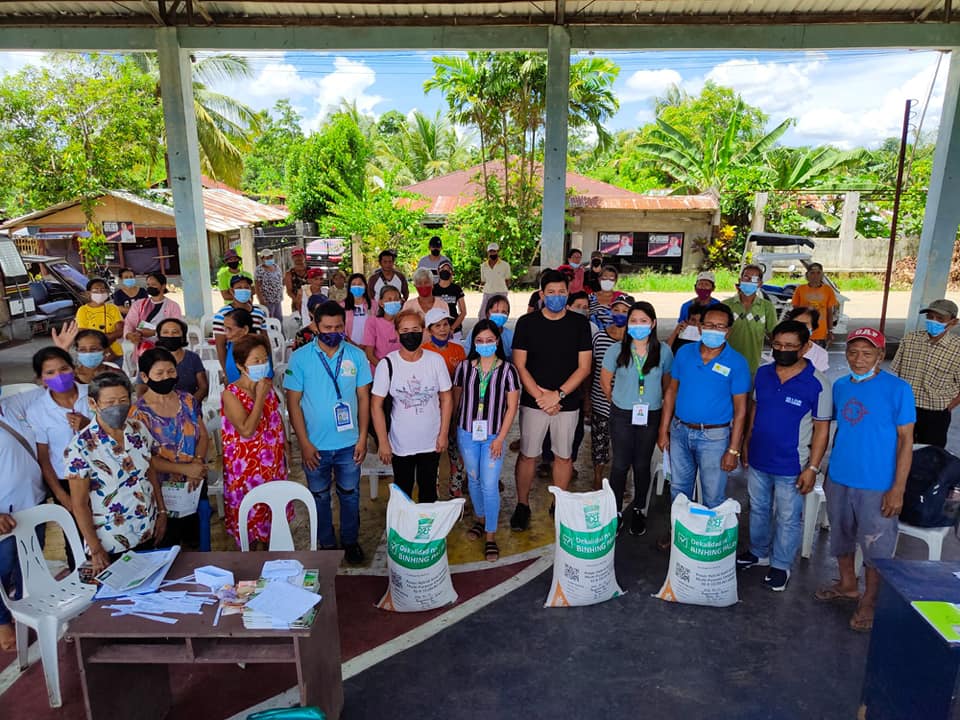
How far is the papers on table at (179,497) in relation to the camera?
12.3 feet

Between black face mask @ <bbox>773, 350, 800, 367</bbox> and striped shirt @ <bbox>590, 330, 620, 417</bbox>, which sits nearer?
black face mask @ <bbox>773, 350, 800, 367</bbox>

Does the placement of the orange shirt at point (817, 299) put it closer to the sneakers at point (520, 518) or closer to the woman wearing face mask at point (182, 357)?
the sneakers at point (520, 518)

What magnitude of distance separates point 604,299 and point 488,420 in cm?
254

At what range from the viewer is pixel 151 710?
3062 millimetres

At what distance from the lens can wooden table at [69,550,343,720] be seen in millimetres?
2584

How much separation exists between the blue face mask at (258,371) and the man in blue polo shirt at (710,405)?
8.42 feet

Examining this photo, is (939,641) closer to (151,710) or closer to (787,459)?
(787,459)

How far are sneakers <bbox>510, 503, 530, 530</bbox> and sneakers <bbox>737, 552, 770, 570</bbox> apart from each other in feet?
4.85

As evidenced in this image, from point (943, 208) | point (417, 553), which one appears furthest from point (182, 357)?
point (943, 208)

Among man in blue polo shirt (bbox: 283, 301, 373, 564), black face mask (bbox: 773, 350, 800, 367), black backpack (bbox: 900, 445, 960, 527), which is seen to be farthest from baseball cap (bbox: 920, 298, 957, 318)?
man in blue polo shirt (bbox: 283, 301, 373, 564)

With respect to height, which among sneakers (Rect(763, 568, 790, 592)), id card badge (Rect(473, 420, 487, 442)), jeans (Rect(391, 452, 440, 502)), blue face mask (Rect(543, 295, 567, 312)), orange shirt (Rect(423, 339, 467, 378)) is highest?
blue face mask (Rect(543, 295, 567, 312))

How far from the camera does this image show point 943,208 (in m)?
9.83

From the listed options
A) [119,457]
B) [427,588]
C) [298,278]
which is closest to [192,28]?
[298,278]

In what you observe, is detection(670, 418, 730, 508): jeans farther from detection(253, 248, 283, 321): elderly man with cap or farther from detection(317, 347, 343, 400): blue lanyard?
detection(253, 248, 283, 321): elderly man with cap
